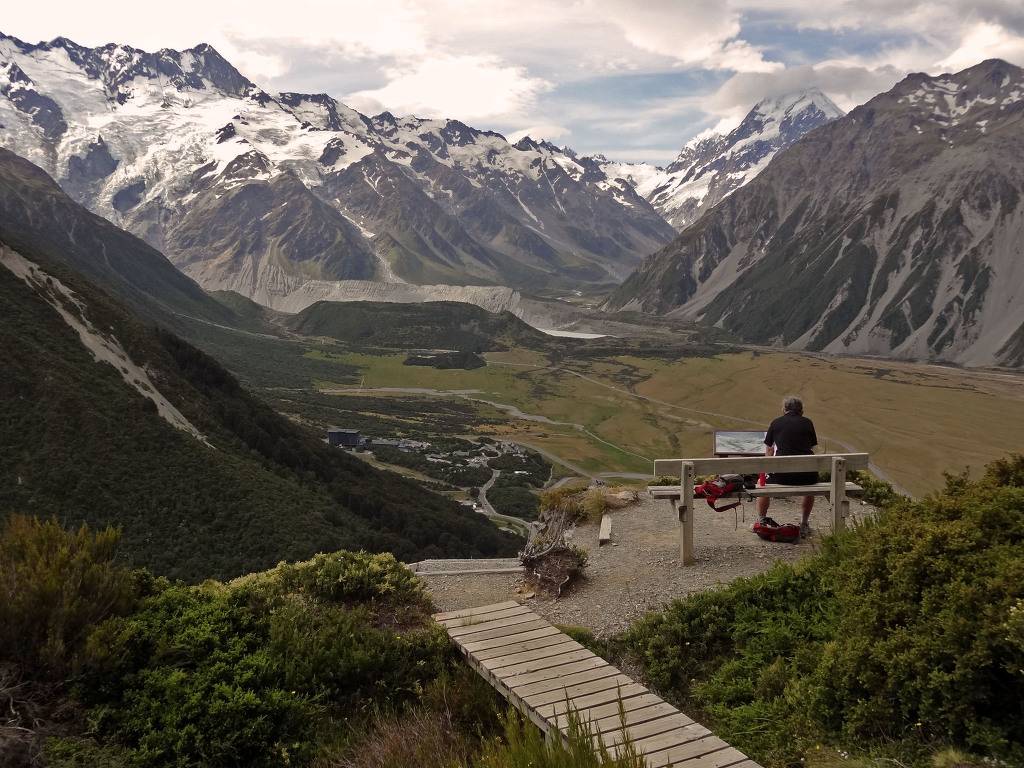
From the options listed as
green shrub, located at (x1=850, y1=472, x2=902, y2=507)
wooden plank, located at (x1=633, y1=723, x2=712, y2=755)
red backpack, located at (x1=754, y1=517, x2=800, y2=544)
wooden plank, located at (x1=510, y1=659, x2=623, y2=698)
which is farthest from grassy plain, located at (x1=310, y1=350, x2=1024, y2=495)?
wooden plank, located at (x1=633, y1=723, x2=712, y2=755)

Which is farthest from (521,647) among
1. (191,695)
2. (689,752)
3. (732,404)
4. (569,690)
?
(732,404)

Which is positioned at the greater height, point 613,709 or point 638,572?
point 613,709

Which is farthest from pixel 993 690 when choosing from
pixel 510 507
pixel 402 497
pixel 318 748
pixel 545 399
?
pixel 545 399

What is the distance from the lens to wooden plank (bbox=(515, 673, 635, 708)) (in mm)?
7734

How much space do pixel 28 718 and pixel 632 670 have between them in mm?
6748

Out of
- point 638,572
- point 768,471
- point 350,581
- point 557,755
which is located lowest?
point 638,572

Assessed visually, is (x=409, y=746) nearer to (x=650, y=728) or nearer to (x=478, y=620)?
(x=650, y=728)

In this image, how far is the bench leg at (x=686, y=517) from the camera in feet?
41.4

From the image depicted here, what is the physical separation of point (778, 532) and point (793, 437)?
1724 millimetres

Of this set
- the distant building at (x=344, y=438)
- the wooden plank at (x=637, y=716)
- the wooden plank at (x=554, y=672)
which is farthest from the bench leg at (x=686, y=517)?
the distant building at (x=344, y=438)

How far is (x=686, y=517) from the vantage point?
13031 mm

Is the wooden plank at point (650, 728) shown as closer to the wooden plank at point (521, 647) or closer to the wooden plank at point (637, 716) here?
the wooden plank at point (637, 716)

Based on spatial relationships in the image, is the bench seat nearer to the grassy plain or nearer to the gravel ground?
the gravel ground

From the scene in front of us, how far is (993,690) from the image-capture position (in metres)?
6.89
